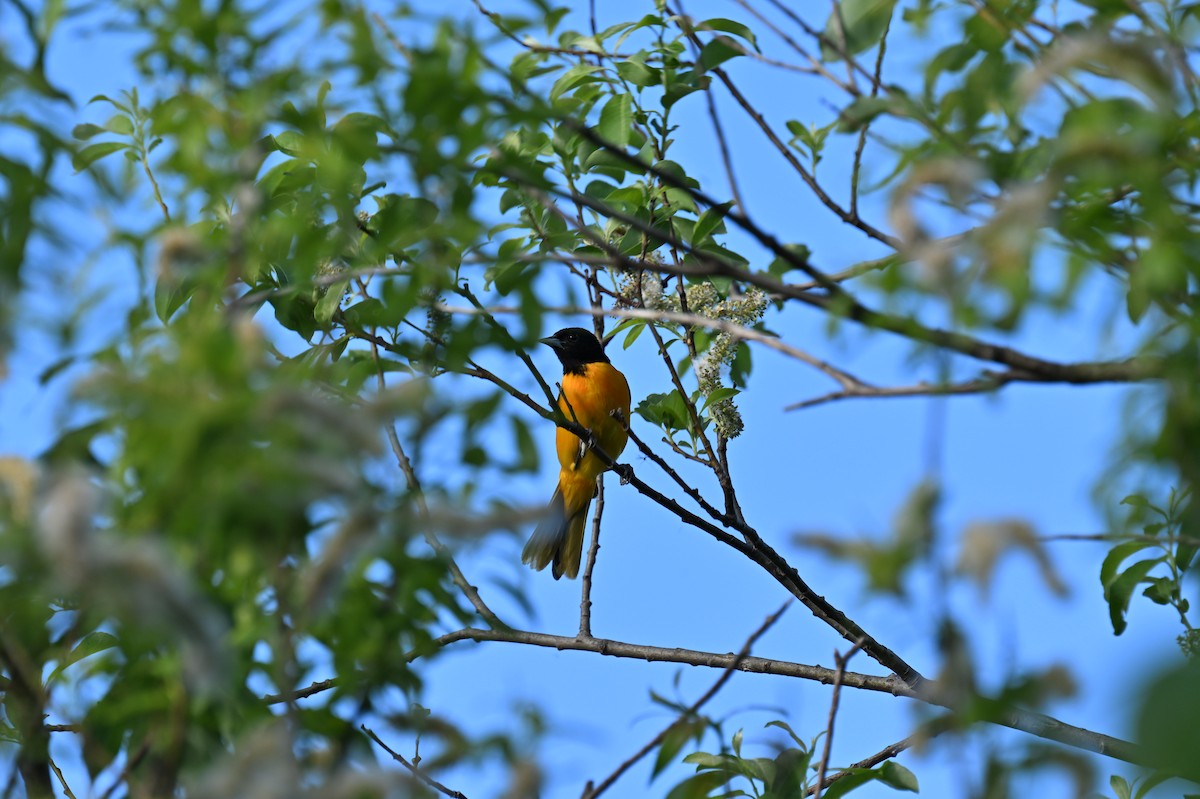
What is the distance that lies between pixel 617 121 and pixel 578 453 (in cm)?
397

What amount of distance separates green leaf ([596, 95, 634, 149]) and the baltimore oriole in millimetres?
3641

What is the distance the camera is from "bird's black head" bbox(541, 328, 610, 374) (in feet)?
26.4

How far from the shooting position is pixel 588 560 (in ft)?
14.9

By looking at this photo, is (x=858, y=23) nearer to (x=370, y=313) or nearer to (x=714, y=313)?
(x=370, y=313)

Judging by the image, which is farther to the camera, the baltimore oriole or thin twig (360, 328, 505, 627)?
the baltimore oriole

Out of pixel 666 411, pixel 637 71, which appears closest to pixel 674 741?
pixel 637 71

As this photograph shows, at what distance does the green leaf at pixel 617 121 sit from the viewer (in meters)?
3.65

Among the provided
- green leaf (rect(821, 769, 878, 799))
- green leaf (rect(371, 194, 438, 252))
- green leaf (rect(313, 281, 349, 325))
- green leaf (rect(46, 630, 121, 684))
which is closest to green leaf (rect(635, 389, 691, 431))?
green leaf (rect(313, 281, 349, 325))

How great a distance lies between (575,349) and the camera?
8180 millimetres

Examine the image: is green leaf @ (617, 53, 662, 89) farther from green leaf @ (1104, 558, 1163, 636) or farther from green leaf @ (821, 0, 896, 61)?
green leaf @ (1104, 558, 1163, 636)

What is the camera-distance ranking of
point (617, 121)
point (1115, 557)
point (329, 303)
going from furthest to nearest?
point (617, 121) → point (329, 303) → point (1115, 557)

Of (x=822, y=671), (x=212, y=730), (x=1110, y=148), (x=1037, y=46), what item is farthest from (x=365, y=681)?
(x=822, y=671)

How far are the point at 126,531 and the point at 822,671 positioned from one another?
2748 mm

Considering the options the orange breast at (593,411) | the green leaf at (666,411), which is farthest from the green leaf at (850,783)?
the orange breast at (593,411)
